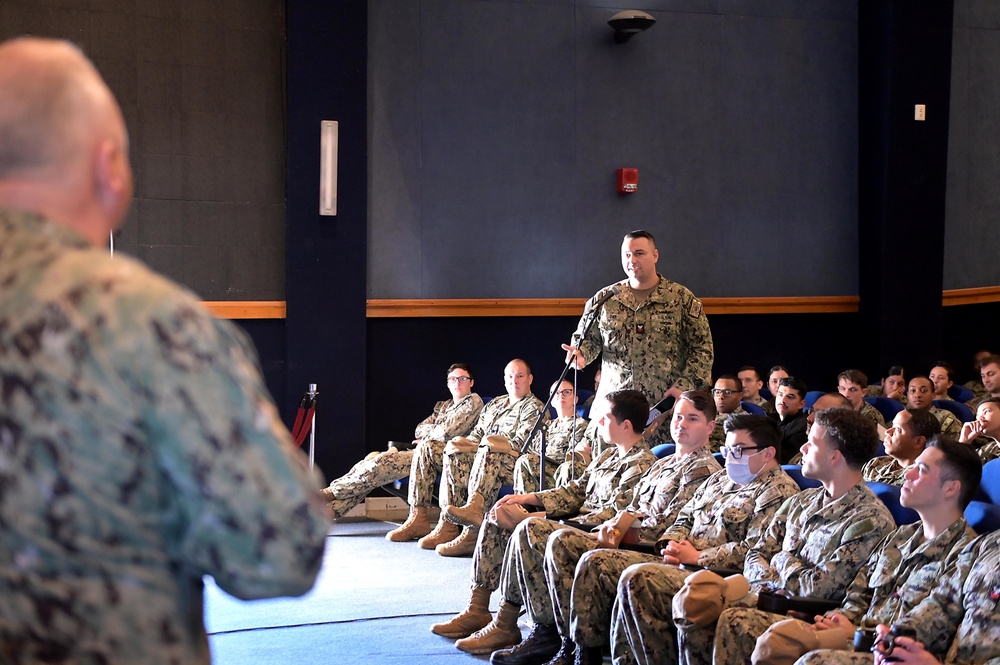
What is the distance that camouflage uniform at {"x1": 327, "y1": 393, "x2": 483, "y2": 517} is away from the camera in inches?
269

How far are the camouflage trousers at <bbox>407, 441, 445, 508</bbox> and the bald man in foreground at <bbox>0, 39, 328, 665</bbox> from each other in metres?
5.69

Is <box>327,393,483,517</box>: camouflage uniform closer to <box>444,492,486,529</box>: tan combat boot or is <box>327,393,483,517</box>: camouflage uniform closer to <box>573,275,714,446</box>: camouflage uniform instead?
<box>444,492,486,529</box>: tan combat boot

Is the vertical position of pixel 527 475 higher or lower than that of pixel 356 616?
higher

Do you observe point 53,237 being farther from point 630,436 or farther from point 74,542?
point 630,436

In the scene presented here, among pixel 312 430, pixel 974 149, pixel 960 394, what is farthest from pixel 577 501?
pixel 974 149

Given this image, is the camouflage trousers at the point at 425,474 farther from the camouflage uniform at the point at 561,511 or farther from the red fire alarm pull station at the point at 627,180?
the red fire alarm pull station at the point at 627,180

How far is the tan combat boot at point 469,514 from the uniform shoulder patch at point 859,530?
2860mm

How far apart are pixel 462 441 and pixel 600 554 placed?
9.66 feet

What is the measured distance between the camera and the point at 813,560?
315 cm

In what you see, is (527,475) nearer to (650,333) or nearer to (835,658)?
(650,333)

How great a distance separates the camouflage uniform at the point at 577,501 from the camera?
435cm

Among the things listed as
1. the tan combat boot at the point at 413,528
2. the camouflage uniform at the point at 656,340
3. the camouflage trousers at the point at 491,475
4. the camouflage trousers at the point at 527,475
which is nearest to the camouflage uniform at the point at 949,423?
the camouflage uniform at the point at 656,340

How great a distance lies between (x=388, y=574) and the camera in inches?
217

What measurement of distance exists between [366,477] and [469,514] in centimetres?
132
